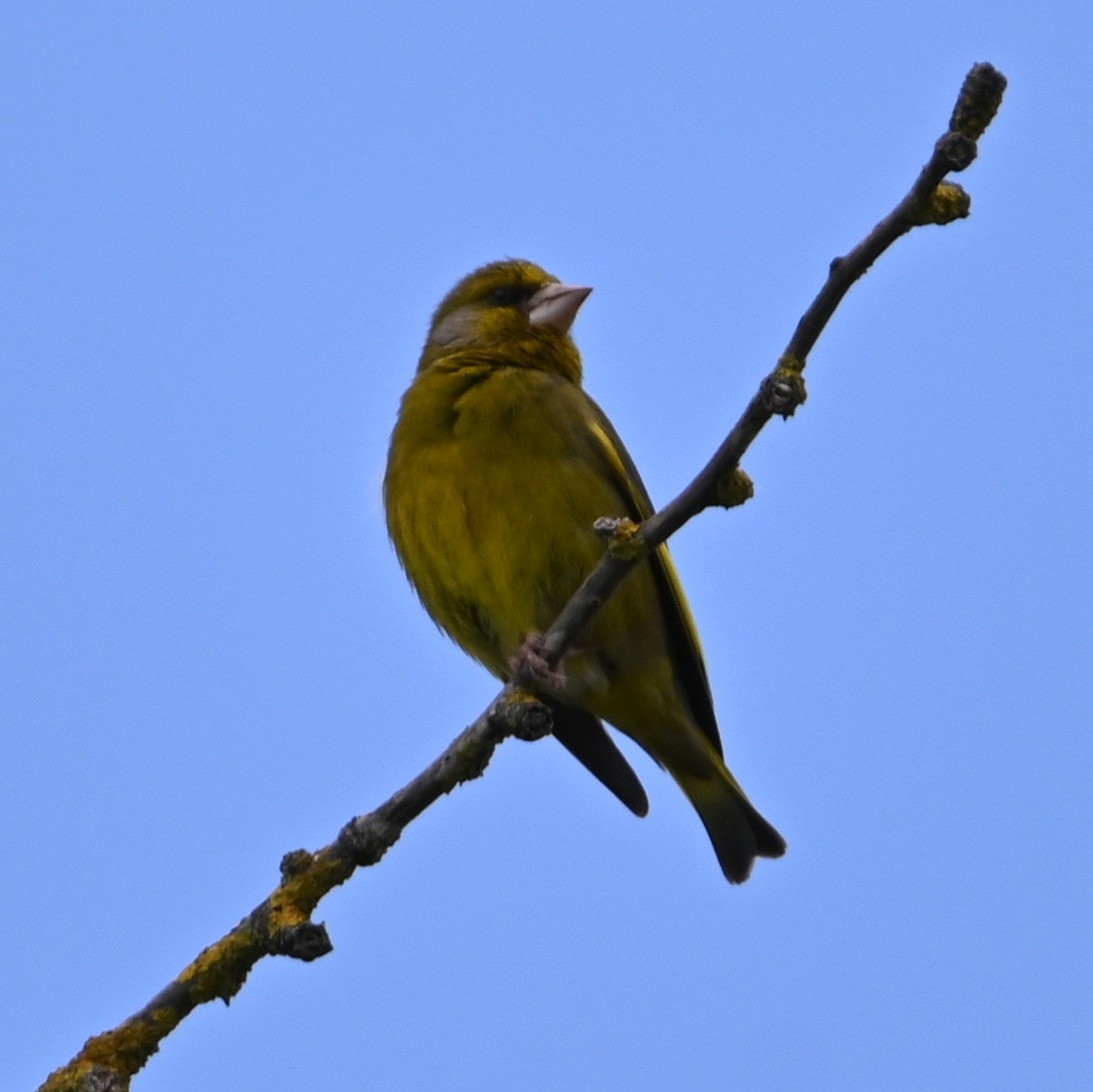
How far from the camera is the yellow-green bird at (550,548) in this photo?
16.3ft

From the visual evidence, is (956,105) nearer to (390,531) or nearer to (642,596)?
(642,596)

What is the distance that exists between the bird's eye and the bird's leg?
7.77 ft

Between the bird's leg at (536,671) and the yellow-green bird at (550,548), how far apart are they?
828 mm

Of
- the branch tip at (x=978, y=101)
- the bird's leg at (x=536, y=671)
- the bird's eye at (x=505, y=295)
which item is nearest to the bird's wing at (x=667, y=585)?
the bird's eye at (x=505, y=295)

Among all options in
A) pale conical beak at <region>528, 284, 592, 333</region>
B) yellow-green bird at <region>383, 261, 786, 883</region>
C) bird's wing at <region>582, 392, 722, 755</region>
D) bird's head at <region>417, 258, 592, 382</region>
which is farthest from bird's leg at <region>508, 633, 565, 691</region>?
pale conical beak at <region>528, 284, 592, 333</region>

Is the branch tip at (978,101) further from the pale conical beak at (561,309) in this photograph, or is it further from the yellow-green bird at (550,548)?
the pale conical beak at (561,309)

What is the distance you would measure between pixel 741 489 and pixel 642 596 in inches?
78.9

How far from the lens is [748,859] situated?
5648 mm

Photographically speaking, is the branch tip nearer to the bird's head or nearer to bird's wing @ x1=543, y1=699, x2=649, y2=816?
the bird's head

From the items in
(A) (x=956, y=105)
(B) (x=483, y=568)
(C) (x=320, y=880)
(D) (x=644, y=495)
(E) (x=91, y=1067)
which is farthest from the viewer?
(D) (x=644, y=495)

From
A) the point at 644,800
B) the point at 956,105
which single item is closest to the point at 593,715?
the point at 644,800

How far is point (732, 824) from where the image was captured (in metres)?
5.68

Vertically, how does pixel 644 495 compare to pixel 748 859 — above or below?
above

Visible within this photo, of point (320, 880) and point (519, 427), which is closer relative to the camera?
point (320, 880)
